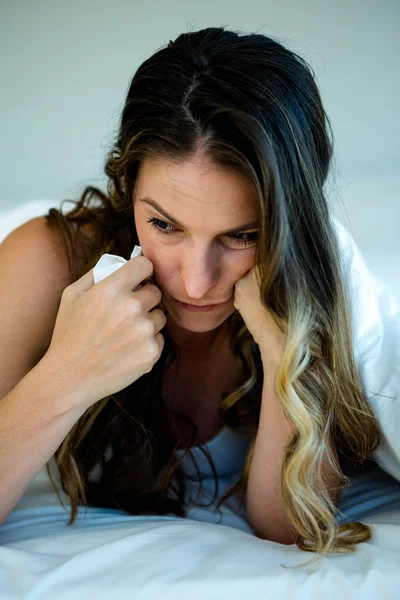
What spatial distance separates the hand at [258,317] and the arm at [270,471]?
7 cm

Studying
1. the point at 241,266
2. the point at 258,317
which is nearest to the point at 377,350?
the point at 258,317

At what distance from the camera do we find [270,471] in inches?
56.9

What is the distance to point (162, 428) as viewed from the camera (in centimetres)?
160

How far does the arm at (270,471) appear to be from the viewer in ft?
4.68

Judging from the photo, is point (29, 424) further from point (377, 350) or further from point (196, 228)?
point (377, 350)

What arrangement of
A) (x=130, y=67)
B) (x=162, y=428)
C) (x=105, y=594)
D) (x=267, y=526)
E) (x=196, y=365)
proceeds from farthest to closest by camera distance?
1. (x=130, y=67)
2. (x=196, y=365)
3. (x=162, y=428)
4. (x=267, y=526)
5. (x=105, y=594)

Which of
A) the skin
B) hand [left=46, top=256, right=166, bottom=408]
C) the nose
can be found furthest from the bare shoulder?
the nose

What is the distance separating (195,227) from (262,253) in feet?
0.39

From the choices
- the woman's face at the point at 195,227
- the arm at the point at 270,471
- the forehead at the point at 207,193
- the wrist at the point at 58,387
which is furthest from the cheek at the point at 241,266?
the wrist at the point at 58,387

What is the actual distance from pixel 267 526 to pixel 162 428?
316 millimetres

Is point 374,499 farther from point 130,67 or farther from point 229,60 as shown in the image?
point 130,67

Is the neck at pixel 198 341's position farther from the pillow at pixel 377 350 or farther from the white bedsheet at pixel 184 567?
the white bedsheet at pixel 184 567

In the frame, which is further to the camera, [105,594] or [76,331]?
[76,331]

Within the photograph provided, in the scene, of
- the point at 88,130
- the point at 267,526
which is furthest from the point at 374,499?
the point at 88,130
